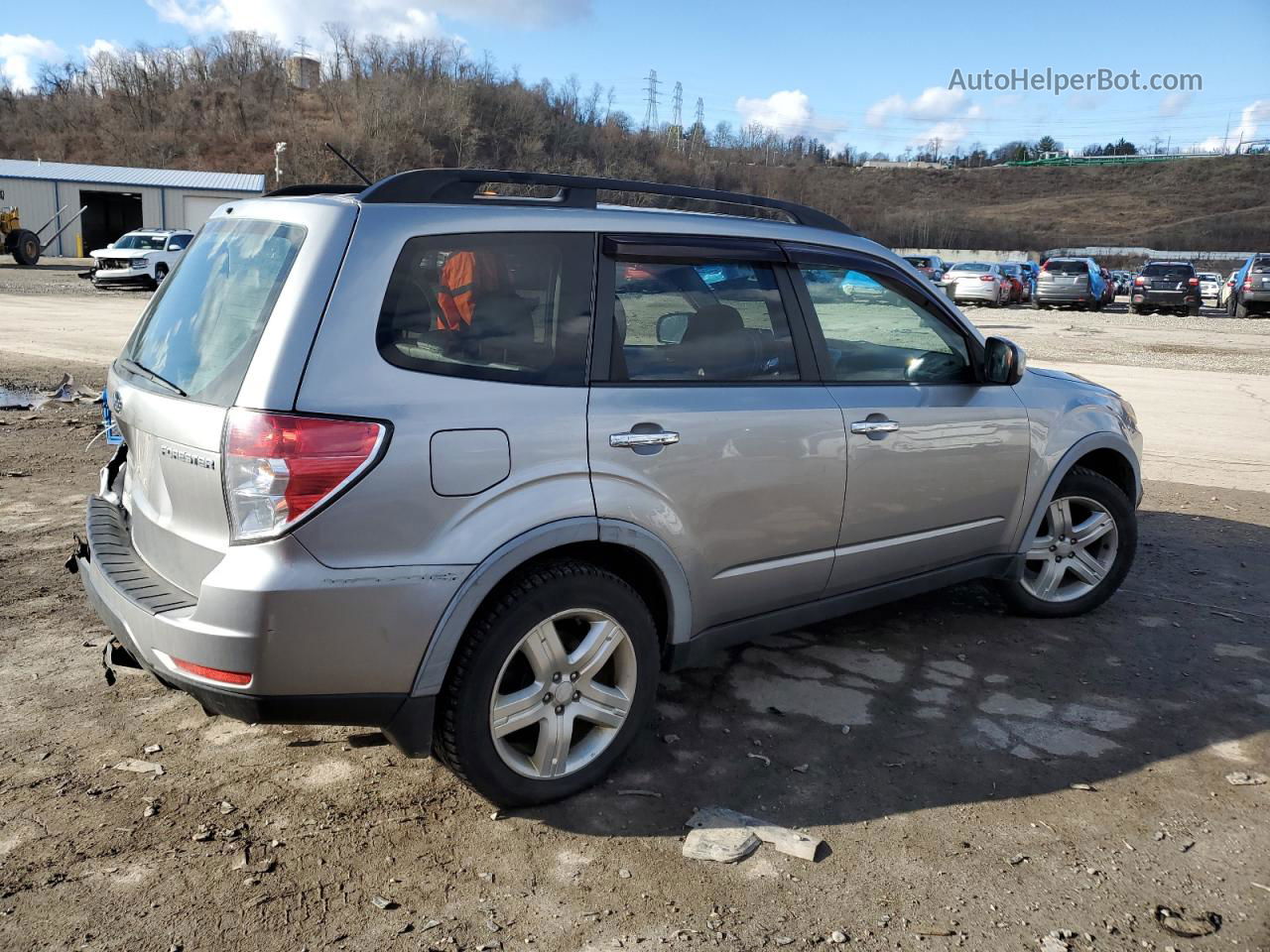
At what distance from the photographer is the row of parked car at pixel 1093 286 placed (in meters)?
30.6

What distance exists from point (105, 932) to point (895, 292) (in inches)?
140

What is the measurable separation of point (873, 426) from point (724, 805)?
1.52 meters

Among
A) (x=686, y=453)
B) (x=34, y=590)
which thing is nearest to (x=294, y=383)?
(x=686, y=453)

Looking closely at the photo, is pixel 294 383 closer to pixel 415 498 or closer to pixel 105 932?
pixel 415 498

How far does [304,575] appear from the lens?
8.80 ft

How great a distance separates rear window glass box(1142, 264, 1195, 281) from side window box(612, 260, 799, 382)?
32468 mm

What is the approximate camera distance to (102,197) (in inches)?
2192

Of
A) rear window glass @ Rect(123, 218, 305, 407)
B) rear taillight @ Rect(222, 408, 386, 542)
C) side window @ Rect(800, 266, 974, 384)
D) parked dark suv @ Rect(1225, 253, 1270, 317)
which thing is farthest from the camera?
parked dark suv @ Rect(1225, 253, 1270, 317)

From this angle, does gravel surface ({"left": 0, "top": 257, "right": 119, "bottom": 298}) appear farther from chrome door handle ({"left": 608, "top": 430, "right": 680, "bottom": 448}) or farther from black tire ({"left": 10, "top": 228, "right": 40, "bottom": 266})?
chrome door handle ({"left": 608, "top": 430, "right": 680, "bottom": 448})

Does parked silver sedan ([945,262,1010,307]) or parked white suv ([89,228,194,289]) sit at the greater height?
parked silver sedan ([945,262,1010,307])

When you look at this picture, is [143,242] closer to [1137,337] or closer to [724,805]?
[1137,337]

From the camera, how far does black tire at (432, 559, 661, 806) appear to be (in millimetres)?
2971

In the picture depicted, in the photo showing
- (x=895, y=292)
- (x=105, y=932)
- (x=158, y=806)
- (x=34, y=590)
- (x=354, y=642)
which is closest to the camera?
(x=105, y=932)

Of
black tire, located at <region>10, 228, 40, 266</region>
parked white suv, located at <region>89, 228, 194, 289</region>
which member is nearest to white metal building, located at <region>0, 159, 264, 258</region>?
black tire, located at <region>10, 228, 40, 266</region>
